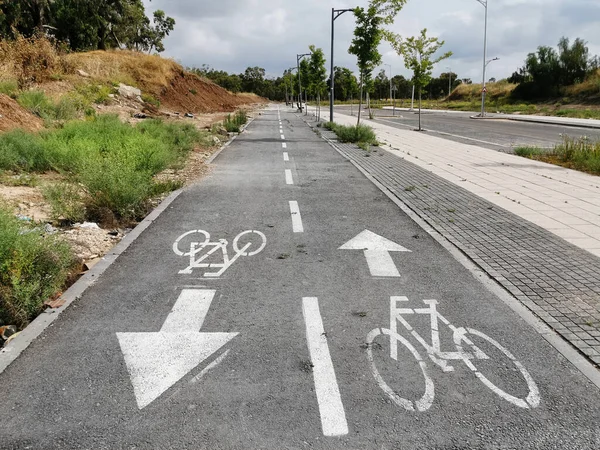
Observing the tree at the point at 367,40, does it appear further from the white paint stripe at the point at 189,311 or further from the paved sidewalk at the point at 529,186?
the white paint stripe at the point at 189,311

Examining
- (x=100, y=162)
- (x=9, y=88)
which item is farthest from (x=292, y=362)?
(x=9, y=88)

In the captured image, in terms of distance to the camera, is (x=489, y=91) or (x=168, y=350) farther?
(x=489, y=91)

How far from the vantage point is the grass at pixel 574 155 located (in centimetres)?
1377

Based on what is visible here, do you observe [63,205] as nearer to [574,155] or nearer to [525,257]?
[525,257]

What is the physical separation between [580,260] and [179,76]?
47406mm

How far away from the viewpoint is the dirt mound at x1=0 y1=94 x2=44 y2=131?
49.3 feet

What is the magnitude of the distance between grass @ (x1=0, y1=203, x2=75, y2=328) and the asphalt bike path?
0.35m

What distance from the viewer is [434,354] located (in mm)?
4031

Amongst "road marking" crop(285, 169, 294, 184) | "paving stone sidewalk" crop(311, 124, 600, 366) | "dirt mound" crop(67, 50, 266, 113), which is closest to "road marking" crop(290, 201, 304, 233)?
"paving stone sidewalk" crop(311, 124, 600, 366)

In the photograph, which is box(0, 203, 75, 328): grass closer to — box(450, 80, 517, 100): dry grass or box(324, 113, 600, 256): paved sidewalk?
box(324, 113, 600, 256): paved sidewalk

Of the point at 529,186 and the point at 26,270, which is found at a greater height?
the point at 26,270

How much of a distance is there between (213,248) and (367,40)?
21577 millimetres

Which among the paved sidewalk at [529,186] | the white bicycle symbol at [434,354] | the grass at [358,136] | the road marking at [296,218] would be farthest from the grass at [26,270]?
the grass at [358,136]

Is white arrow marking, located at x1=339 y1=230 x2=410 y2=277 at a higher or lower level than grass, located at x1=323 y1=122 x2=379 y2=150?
lower
